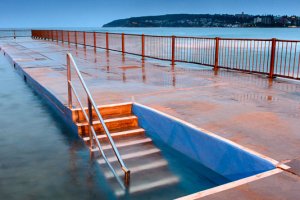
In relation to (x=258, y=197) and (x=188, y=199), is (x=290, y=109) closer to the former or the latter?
(x=258, y=197)

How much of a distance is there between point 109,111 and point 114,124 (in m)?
0.37

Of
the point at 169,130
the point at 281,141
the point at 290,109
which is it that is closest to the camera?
the point at 281,141

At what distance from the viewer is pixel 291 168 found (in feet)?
12.6

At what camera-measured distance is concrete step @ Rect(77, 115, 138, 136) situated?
21.5 feet

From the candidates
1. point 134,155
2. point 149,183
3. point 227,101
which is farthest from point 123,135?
point 227,101

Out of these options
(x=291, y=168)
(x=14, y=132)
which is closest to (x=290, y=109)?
(x=291, y=168)

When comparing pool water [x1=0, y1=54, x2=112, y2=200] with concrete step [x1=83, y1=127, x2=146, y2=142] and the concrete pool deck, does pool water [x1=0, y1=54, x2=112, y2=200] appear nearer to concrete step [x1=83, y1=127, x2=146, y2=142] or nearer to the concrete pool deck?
concrete step [x1=83, y1=127, x2=146, y2=142]

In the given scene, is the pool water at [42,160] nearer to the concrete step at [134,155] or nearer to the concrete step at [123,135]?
the concrete step at [134,155]

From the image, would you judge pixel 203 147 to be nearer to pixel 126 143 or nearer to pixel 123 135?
pixel 126 143

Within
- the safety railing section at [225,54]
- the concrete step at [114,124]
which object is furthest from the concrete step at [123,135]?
the safety railing section at [225,54]

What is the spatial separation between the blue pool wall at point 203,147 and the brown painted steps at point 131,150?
0.26m

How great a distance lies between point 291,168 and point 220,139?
1164mm

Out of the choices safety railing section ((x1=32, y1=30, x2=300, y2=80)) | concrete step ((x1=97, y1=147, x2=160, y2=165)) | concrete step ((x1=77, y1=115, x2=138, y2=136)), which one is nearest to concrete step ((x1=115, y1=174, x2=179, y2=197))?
concrete step ((x1=97, y1=147, x2=160, y2=165))

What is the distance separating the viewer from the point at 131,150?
595cm
